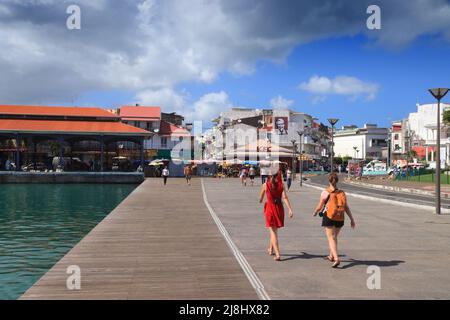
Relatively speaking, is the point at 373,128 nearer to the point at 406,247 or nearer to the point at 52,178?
the point at 52,178

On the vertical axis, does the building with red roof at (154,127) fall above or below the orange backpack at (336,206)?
above

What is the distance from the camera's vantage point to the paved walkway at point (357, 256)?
723 cm

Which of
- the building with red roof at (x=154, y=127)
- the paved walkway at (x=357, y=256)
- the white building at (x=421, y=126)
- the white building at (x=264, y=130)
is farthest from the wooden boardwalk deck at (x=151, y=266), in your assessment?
the white building at (x=421, y=126)

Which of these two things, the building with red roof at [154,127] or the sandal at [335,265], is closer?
the sandal at [335,265]

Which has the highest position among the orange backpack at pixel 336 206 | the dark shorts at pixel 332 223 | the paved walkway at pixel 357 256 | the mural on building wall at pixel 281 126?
the mural on building wall at pixel 281 126

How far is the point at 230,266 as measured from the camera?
9.01 metres

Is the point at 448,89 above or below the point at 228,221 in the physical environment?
above

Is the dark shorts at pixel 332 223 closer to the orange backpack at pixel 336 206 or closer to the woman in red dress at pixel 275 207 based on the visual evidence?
the orange backpack at pixel 336 206

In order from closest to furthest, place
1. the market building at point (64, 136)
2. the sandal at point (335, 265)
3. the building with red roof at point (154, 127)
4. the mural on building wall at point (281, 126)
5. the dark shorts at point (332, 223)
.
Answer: the sandal at point (335, 265)
the dark shorts at point (332, 223)
the market building at point (64, 136)
the building with red roof at point (154, 127)
the mural on building wall at point (281, 126)

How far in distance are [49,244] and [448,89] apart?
14.0 meters

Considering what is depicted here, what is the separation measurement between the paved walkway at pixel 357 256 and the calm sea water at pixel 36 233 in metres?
4.47

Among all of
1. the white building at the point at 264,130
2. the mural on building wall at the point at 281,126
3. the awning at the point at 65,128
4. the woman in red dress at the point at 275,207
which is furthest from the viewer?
the mural on building wall at the point at 281,126
